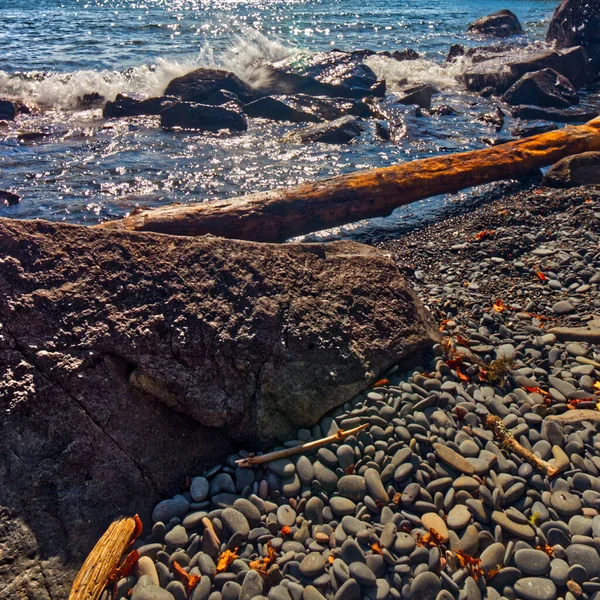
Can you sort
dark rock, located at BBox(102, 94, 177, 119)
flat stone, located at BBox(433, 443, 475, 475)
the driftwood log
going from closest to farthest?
1. flat stone, located at BBox(433, 443, 475, 475)
2. the driftwood log
3. dark rock, located at BBox(102, 94, 177, 119)

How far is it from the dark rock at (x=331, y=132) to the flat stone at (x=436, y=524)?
31.2 feet

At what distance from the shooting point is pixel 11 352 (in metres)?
3.42

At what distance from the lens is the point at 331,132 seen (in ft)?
38.5

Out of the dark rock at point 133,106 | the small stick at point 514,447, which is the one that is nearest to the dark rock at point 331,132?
the dark rock at point 133,106

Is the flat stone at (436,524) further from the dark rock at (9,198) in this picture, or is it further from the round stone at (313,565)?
the dark rock at (9,198)

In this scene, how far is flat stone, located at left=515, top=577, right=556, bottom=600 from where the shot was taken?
113 inches

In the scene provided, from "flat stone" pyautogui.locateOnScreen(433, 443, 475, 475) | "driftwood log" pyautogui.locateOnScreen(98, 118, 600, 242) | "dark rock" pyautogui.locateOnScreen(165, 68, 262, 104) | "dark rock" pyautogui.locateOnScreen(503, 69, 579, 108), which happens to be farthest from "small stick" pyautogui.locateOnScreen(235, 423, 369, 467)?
"dark rock" pyautogui.locateOnScreen(503, 69, 579, 108)

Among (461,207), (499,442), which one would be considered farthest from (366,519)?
→ (461,207)

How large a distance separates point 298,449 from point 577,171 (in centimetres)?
686

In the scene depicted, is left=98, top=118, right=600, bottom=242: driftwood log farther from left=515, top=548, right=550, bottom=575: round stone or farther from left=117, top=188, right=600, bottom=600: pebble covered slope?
left=515, top=548, right=550, bottom=575: round stone

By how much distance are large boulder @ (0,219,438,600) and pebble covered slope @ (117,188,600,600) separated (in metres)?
0.27

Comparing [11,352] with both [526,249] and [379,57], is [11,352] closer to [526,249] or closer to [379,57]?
[526,249]

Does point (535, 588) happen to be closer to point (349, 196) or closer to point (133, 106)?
point (349, 196)

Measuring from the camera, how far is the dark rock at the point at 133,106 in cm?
1331
